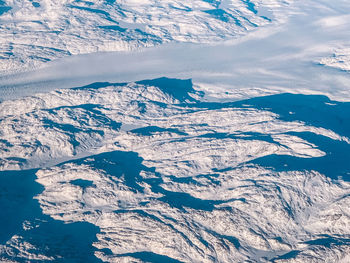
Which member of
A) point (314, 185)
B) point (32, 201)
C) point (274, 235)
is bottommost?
point (32, 201)

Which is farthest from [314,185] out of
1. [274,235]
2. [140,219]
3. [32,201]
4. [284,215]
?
[32,201]

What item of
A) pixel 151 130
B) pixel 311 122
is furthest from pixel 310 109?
pixel 151 130

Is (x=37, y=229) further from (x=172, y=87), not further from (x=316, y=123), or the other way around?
(x=172, y=87)

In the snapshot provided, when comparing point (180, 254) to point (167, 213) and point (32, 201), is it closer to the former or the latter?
point (167, 213)

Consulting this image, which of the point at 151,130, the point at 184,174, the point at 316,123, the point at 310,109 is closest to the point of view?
the point at 184,174

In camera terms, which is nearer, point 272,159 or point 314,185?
point 314,185
